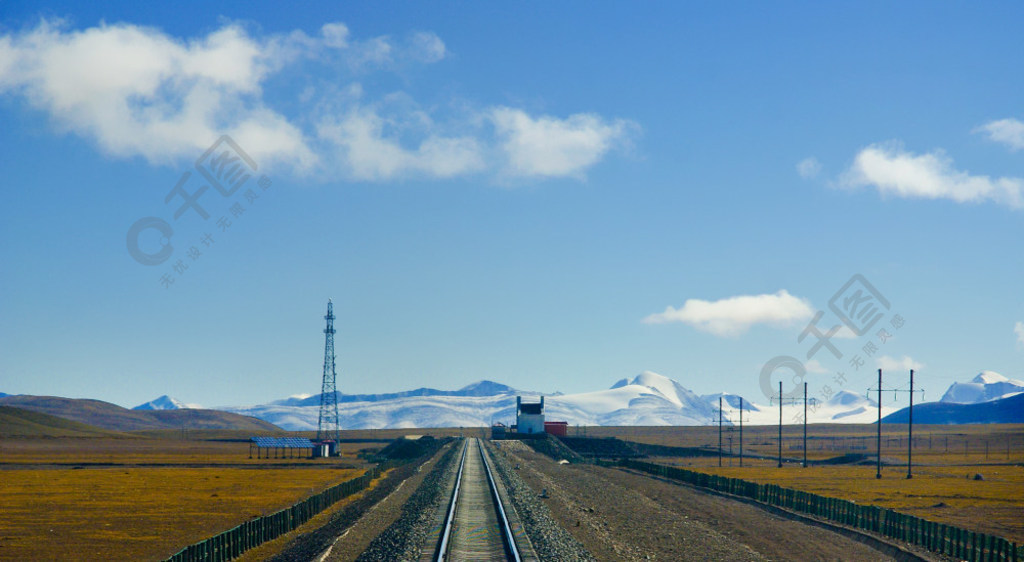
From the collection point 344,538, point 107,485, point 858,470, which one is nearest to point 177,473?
point 107,485

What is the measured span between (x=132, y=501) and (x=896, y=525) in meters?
46.2

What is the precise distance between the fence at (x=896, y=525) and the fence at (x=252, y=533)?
27397mm

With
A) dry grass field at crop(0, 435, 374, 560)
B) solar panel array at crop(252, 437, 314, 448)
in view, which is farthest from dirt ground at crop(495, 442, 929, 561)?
solar panel array at crop(252, 437, 314, 448)

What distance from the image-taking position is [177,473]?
295 ft

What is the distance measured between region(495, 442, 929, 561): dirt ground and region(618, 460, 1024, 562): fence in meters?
2.03

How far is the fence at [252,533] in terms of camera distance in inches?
1217

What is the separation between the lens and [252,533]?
1442 inches

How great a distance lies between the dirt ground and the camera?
114 feet

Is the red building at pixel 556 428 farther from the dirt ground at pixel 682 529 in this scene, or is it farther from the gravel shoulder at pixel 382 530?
the gravel shoulder at pixel 382 530

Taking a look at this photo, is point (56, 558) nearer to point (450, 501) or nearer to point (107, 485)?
point (450, 501)

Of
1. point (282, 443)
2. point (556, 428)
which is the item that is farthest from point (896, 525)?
point (556, 428)

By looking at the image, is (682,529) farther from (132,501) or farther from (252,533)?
(132,501)

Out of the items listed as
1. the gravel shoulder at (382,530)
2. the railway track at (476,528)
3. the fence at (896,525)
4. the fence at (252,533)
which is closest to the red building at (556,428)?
the fence at (896,525)

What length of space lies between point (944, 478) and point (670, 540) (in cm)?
6400
